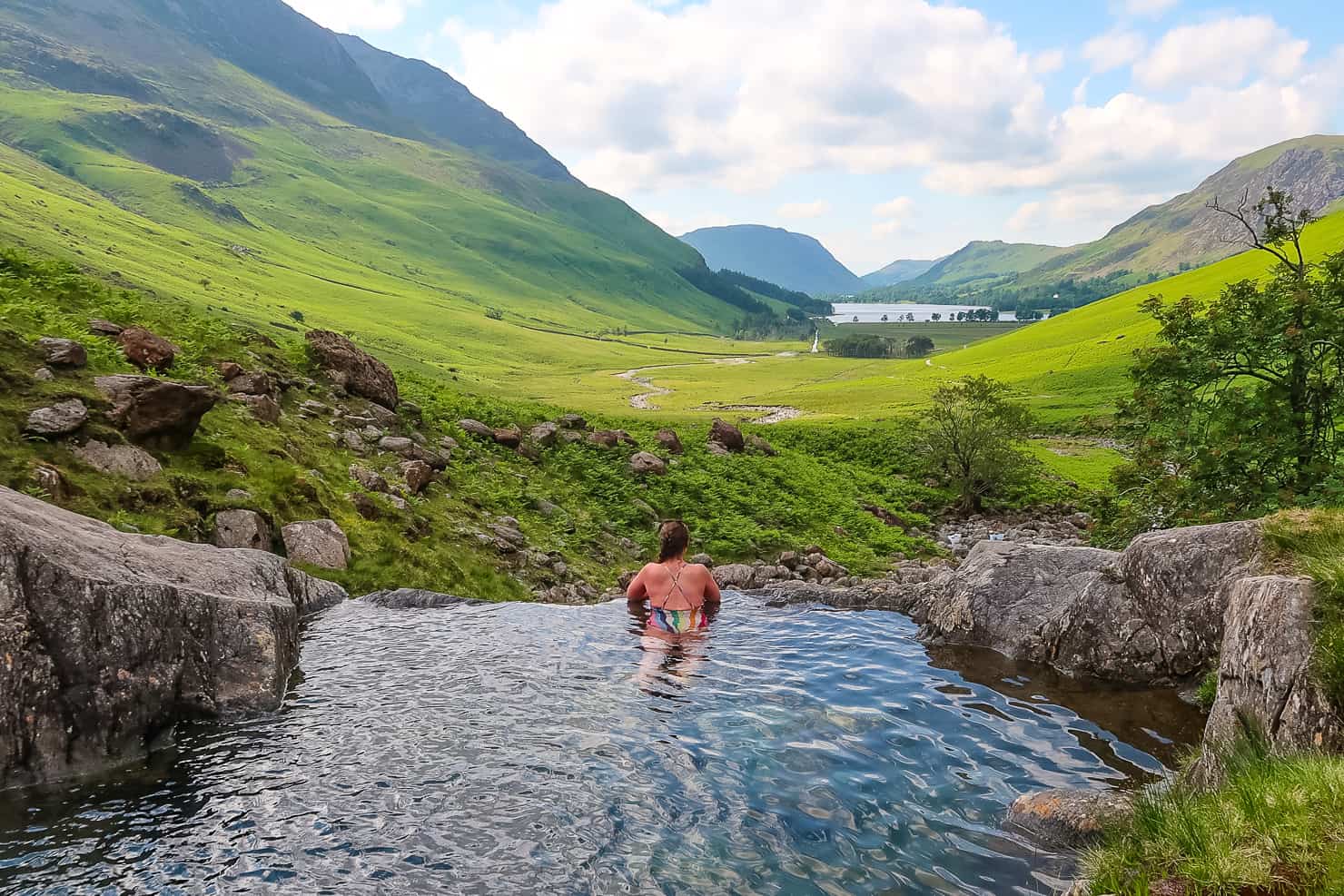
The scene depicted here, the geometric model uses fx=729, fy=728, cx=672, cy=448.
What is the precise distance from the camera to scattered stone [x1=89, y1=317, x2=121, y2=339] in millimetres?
23188

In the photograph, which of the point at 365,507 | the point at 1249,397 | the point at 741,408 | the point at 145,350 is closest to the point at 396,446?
the point at 365,507

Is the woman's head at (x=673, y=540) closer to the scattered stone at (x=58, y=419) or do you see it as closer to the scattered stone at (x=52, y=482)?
the scattered stone at (x=52, y=482)

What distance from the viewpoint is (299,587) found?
54.6 feet

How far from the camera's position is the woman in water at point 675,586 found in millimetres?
17750

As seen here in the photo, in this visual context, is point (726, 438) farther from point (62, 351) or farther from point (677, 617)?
point (62, 351)

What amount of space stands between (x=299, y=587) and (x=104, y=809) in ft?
27.5

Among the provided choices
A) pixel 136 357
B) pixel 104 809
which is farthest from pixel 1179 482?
pixel 136 357

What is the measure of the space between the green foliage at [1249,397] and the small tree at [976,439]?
83.7 feet

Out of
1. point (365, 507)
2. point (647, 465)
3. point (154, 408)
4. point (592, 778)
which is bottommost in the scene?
point (592, 778)

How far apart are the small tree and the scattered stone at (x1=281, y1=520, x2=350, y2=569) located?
40155 mm

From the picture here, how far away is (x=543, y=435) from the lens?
123 feet

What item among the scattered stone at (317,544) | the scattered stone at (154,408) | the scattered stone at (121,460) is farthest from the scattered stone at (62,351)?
the scattered stone at (317,544)

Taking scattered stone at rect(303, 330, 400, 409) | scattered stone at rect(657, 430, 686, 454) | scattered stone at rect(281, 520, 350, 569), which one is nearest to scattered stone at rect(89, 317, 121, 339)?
scattered stone at rect(303, 330, 400, 409)

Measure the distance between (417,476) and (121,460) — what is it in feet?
31.7
